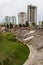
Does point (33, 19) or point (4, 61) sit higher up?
point (4, 61)

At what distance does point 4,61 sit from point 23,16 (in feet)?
397

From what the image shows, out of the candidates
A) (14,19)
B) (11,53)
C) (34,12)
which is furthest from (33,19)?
(11,53)

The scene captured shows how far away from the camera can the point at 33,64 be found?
10.8 metres

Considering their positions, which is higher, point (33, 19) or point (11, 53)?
point (11, 53)

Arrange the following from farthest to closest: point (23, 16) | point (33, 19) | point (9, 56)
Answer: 1. point (23, 16)
2. point (33, 19)
3. point (9, 56)

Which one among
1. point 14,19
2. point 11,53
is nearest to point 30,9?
point 14,19

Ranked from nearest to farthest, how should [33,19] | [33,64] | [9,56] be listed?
[33,64], [9,56], [33,19]

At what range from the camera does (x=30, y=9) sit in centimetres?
12219

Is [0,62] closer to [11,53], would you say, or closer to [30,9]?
[11,53]

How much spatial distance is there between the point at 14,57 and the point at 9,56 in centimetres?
36

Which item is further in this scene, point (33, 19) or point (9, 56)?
point (33, 19)

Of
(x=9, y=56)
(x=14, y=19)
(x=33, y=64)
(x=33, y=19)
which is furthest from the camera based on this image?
(x=14, y=19)

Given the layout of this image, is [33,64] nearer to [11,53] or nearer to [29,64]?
[29,64]

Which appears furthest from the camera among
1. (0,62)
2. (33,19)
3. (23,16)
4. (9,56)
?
(23,16)
